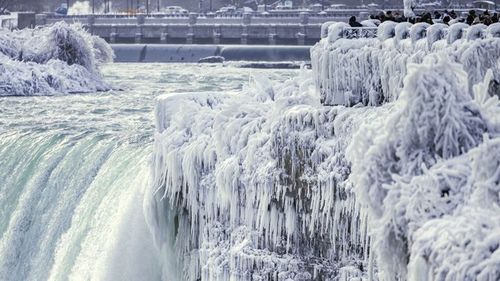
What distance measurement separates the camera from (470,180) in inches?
513

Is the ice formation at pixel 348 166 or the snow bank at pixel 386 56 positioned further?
the snow bank at pixel 386 56

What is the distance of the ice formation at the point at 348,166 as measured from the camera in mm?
12914

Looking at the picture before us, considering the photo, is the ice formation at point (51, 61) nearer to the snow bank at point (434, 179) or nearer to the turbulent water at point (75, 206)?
the turbulent water at point (75, 206)

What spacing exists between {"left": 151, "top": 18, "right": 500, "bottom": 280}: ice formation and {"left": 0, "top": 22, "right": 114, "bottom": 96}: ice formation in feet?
99.5

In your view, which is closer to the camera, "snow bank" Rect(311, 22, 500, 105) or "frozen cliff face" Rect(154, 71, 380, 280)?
"snow bank" Rect(311, 22, 500, 105)

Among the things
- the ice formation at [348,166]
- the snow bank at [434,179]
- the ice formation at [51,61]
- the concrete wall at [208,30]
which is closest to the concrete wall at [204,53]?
the concrete wall at [208,30]

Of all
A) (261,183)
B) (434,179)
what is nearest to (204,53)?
(261,183)

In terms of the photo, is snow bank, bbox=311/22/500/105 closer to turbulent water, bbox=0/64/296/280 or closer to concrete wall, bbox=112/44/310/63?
turbulent water, bbox=0/64/296/280

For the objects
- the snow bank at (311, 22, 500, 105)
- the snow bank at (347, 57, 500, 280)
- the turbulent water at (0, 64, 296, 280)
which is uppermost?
the snow bank at (311, 22, 500, 105)

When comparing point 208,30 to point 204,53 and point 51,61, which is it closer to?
point 204,53

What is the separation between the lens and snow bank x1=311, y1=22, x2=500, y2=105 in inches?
685

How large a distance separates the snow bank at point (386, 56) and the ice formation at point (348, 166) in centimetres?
2

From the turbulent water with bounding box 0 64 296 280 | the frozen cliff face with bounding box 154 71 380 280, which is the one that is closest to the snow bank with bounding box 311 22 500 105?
the frozen cliff face with bounding box 154 71 380 280

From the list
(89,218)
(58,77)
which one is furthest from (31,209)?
(58,77)
